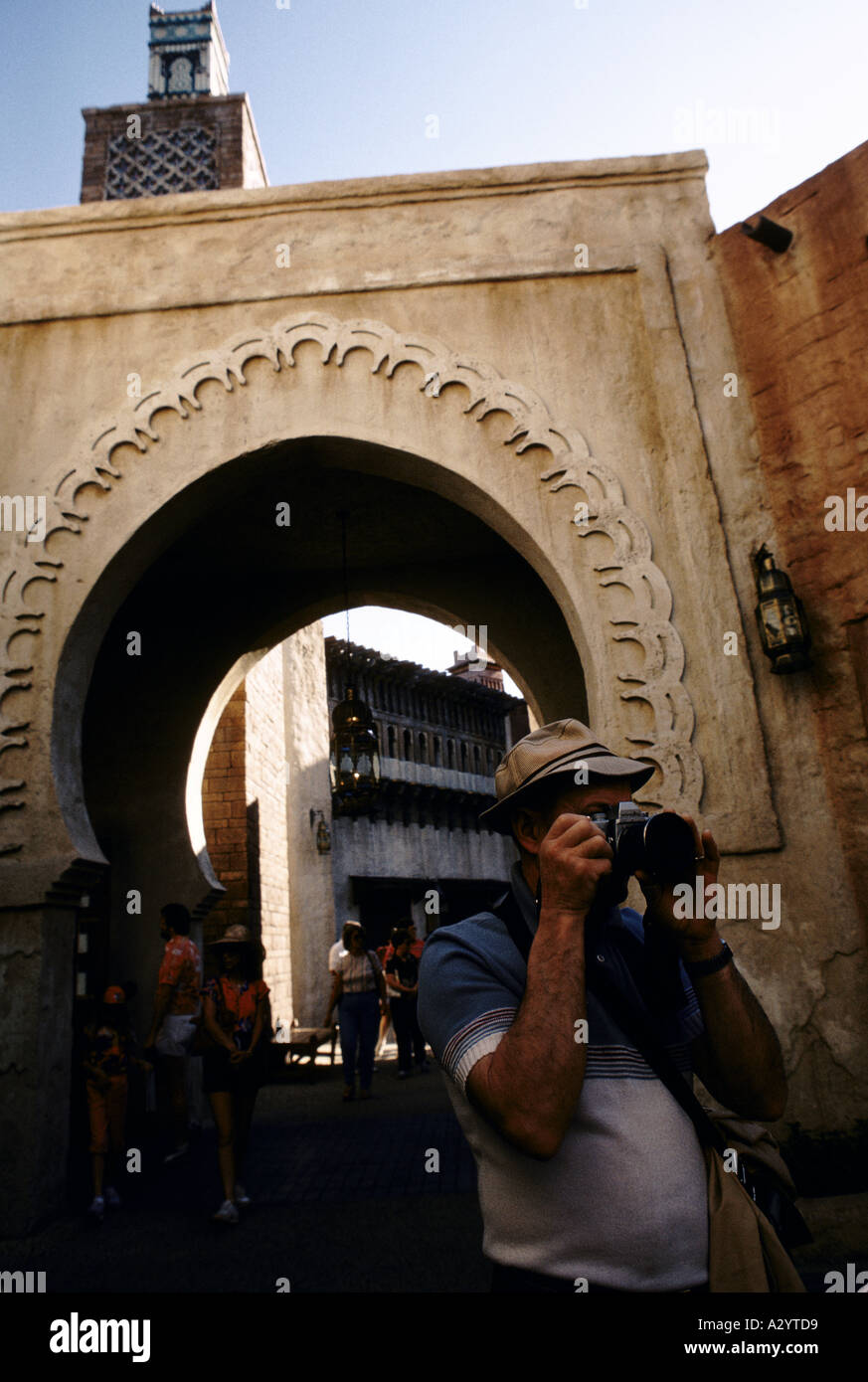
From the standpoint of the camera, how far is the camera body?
4.57 ft

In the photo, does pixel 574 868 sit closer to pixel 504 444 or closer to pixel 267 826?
pixel 504 444

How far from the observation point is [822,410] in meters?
4.64

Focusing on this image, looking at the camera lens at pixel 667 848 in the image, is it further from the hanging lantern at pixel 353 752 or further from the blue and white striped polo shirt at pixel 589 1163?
the hanging lantern at pixel 353 752

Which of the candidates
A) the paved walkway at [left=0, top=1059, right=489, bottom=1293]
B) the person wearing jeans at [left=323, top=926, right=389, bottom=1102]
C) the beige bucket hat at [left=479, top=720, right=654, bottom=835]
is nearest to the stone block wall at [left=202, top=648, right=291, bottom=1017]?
the person wearing jeans at [left=323, top=926, right=389, bottom=1102]

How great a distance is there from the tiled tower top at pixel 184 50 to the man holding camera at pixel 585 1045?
13.7 meters

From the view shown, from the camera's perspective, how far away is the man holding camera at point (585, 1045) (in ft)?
4.22

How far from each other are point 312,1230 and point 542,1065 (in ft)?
11.6

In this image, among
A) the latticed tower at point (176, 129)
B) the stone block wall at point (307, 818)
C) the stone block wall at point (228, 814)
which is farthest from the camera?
the stone block wall at point (307, 818)

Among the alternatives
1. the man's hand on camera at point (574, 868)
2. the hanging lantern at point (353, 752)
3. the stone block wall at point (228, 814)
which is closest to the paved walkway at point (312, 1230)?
the hanging lantern at point (353, 752)

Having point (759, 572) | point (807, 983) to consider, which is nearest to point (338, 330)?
point (759, 572)

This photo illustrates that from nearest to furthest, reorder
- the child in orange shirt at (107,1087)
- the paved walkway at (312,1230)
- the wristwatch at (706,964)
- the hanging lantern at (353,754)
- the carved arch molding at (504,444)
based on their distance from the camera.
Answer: the wristwatch at (706,964) < the paved walkway at (312,1230) < the carved arch molding at (504,444) < the child in orange shirt at (107,1087) < the hanging lantern at (353,754)

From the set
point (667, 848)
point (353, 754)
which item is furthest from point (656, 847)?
point (353, 754)

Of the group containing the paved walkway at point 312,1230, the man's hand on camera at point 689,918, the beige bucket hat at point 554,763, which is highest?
the beige bucket hat at point 554,763
